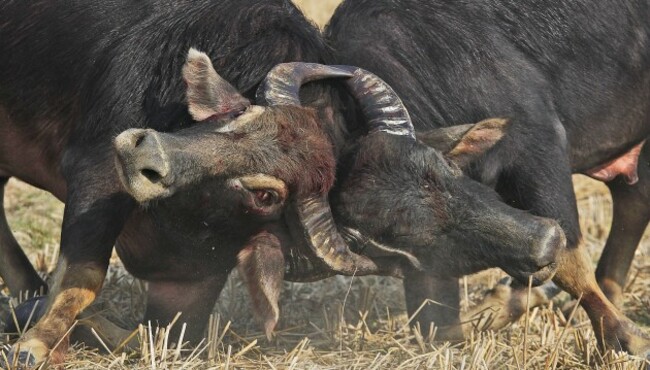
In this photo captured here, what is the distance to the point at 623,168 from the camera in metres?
7.09

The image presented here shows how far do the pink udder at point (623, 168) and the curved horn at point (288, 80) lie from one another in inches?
85.5

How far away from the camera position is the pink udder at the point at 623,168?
23.0ft

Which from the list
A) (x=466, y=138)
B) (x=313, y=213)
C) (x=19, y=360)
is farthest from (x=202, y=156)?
(x=466, y=138)

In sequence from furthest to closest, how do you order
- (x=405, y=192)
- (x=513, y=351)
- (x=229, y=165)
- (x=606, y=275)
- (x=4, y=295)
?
(x=606, y=275) → (x=4, y=295) → (x=513, y=351) → (x=405, y=192) → (x=229, y=165)

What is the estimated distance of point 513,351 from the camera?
5520 millimetres

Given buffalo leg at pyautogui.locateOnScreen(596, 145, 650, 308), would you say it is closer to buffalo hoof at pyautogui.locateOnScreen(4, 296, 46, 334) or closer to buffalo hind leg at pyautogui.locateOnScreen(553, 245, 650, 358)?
buffalo hind leg at pyautogui.locateOnScreen(553, 245, 650, 358)

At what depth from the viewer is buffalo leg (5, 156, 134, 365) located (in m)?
5.32

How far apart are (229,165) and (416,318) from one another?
2.13 metres

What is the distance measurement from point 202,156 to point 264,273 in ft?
2.05

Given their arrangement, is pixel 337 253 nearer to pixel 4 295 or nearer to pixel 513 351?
pixel 513 351

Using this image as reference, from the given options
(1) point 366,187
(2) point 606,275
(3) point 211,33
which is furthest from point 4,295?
(2) point 606,275

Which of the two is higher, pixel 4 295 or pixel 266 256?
pixel 266 256

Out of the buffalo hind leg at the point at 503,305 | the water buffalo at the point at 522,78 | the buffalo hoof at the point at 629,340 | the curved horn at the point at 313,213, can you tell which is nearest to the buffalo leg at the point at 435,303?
the buffalo hind leg at the point at 503,305

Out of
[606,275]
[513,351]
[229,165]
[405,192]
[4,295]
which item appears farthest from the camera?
[606,275]
